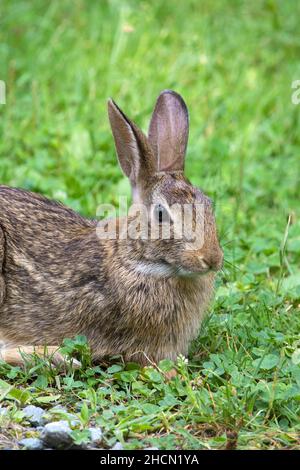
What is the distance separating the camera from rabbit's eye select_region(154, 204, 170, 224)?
5406 millimetres

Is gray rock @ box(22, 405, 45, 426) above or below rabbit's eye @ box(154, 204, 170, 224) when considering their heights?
below

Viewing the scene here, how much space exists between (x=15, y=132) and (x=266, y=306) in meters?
3.06

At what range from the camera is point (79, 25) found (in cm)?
978

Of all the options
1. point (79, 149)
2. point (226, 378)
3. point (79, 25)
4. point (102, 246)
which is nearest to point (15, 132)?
point (79, 149)

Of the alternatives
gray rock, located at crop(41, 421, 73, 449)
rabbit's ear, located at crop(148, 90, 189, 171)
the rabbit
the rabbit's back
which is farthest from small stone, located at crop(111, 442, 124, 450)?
rabbit's ear, located at crop(148, 90, 189, 171)

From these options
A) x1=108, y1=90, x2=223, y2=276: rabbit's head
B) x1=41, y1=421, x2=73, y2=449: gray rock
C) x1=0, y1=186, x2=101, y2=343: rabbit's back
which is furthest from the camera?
x1=0, y1=186, x2=101, y2=343: rabbit's back

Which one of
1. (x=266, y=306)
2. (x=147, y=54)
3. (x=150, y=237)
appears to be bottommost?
(x=266, y=306)

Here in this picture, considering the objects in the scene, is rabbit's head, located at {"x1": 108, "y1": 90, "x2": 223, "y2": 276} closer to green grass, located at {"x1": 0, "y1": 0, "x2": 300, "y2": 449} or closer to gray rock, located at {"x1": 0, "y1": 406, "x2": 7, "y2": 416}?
green grass, located at {"x1": 0, "y1": 0, "x2": 300, "y2": 449}

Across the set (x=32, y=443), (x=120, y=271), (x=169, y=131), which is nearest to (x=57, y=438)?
(x=32, y=443)

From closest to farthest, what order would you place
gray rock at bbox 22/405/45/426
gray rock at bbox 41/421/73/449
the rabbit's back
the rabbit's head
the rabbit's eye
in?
gray rock at bbox 41/421/73/449 < gray rock at bbox 22/405/45/426 < the rabbit's head < the rabbit's eye < the rabbit's back

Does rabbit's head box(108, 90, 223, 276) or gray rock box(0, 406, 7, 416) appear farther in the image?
rabbit's head box(108, 90, 223, 276)

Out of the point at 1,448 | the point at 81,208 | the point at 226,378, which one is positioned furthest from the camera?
the point at 81,208

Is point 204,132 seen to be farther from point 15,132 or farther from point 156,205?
point 156,205

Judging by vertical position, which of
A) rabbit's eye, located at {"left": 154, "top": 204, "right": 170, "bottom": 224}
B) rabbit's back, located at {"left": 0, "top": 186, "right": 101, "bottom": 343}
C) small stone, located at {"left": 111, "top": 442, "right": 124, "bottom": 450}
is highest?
rabbit's eye, located at {"left": 154, "top": 204, "right": 170, "bottom": 224}
